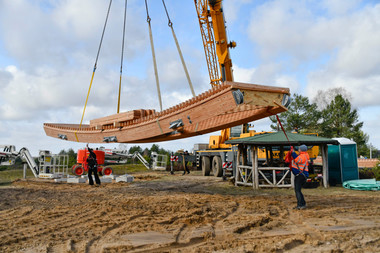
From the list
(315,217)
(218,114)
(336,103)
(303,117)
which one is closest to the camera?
(315,217)

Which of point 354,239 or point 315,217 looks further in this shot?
point 315,217

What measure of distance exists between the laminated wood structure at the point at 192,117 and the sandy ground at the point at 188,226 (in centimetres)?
183

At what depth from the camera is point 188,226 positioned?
5461 mm

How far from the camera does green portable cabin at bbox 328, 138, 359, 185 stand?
12914 mm

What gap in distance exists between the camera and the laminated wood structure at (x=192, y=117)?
6.48 m

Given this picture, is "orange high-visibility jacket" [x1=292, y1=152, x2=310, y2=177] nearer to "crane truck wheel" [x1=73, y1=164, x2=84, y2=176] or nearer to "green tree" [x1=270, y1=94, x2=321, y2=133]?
"crane truck wheel" [x1=73, y1=164, x2=84, y2=176]

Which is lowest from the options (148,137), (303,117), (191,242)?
(191,242)

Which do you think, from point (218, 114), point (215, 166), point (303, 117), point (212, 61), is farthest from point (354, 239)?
point (303, 117)

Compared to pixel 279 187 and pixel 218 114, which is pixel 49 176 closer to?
pixel 279 187

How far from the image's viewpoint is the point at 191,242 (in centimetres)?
457

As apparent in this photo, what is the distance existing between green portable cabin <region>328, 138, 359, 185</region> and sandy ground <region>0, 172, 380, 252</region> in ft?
16.2

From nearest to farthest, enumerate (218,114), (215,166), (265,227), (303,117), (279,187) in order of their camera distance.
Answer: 1. (265,227)
2. (218,114)
3. (279,187)
4. (215,166)
5. (303,117)

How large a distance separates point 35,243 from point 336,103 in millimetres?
36152

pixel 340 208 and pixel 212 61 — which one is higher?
pixel 212 61
